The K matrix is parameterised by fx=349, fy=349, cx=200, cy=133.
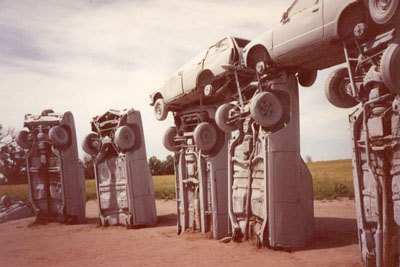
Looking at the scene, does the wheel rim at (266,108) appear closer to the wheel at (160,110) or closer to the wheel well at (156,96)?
the wheel at (160,110)

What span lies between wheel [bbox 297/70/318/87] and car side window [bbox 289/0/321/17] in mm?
1782

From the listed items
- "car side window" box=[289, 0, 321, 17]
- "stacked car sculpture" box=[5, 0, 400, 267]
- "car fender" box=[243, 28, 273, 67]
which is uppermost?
"car side window" box=[289, 0, 321, 17]

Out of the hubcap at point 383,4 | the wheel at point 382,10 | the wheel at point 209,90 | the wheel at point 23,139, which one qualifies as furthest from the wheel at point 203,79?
the wheel at point 23,139

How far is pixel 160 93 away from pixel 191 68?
2.36m

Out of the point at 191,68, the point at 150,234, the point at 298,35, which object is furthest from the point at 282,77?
the point at 150,234

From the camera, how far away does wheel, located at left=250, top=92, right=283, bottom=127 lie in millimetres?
8648

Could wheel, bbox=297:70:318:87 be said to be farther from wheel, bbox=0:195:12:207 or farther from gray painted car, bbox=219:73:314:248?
wheel, bbox=0:195:12:207

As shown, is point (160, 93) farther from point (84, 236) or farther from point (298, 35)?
point (298, 35)

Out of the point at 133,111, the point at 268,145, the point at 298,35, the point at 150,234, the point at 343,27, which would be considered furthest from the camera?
the point at 133,111

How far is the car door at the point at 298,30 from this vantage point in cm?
711

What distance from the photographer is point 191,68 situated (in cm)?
1209

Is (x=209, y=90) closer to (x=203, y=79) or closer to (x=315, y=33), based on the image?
(x=203, y=79)

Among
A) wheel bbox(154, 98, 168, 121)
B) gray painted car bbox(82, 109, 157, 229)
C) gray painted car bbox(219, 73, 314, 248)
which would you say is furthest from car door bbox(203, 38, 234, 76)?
gray painted car bbox(82, 109, 157, 229)

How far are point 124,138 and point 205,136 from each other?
174 inches
